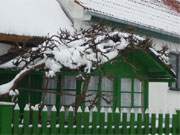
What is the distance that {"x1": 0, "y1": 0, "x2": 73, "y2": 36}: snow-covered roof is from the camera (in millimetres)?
11327

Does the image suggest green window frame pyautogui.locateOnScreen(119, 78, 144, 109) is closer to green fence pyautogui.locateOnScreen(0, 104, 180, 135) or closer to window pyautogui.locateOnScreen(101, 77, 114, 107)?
window pyautogui.locateOnScreen(101, 77, 114, 107)

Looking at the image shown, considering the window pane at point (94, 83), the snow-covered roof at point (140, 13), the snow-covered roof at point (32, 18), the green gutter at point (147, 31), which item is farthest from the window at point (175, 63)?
the window pane at point (94, 83)

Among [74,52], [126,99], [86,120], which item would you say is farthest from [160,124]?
[126,99]

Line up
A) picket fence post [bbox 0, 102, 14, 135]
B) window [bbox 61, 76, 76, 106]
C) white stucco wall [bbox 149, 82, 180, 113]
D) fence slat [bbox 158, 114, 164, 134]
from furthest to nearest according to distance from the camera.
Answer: white stucco wall [bbox 149, 82, 180, 113] → window [bbox 61, 76, 76, 106] → fence slat [bbox 158, 114, 164, 134] → picket fence post [bbox 0, 102, 14, 135]

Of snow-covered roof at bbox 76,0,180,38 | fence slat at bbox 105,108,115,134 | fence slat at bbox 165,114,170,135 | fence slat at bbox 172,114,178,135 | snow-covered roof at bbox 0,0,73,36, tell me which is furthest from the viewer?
snow-covered roof at bbox 76,0,180,38

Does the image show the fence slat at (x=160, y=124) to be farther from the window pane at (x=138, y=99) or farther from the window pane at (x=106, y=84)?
the window pane at (x=138, y=99)

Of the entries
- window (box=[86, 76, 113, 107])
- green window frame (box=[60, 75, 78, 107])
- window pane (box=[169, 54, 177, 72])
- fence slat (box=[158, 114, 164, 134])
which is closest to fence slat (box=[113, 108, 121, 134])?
fence slat (box=[158, 114, 164, 134])

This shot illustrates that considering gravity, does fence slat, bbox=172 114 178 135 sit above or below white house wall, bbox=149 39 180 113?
below

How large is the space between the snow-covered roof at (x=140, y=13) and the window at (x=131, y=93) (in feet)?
6.41

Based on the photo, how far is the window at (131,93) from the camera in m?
12.5

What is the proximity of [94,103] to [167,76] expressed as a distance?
239cm

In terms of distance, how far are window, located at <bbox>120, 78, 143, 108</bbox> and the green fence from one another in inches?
112

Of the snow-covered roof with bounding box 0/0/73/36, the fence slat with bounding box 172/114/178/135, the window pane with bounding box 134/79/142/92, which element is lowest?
the fence slat with bounding box 172/114/178/135

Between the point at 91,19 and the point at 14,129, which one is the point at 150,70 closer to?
the point at 91,19
